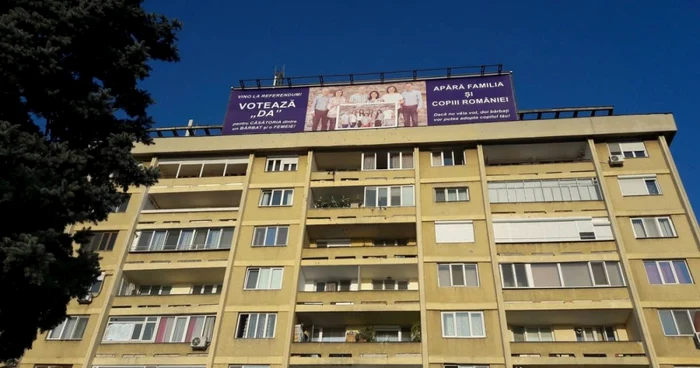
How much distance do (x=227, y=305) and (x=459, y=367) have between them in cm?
1066

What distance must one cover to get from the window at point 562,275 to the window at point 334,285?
7.54 m

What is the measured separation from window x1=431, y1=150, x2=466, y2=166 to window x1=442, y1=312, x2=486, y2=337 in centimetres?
901

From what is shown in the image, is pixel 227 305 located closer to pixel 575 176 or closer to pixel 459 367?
pixel 459 367

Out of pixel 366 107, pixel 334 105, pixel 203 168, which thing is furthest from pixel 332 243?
pixel 203 168

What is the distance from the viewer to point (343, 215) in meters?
28.2

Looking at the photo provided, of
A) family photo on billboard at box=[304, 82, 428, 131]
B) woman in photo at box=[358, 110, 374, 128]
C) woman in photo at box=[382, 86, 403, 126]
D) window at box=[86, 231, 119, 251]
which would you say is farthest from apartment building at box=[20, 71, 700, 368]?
woman in photo at box=[382, 86, 403, 126]

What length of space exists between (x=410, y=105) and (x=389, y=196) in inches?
255

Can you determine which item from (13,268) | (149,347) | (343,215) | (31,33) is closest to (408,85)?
(343,215)

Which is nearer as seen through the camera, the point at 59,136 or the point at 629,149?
the point at 59,136

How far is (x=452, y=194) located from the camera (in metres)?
28.5

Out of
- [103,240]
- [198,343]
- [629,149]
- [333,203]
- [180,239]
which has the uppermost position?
[629,149]

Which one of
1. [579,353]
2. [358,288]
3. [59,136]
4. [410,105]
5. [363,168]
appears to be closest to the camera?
[59,136]

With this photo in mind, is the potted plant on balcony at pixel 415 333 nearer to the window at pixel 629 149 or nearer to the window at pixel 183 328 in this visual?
the window at pixel 183 328

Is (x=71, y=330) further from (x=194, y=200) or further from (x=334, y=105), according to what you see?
(x=334, y=105)
